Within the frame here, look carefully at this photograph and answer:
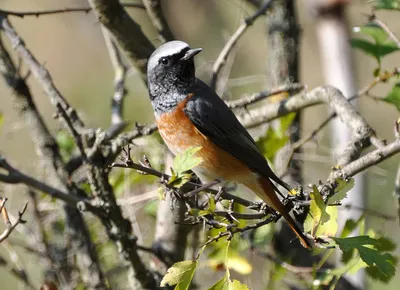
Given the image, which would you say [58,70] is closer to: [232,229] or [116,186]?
[116,186]

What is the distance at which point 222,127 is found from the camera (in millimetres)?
2469

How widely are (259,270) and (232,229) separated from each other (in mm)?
1800

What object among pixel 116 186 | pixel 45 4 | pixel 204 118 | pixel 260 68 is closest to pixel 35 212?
pixel 116 186

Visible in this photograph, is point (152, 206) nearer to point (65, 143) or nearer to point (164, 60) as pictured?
point (65, 143)

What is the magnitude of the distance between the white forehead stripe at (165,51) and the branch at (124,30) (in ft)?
0.22

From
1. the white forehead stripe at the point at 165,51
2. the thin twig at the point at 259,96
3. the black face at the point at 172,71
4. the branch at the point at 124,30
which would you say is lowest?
the thin twig at the point at 259,96

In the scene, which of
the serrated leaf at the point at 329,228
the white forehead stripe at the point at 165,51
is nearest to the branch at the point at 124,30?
the white forehead stripe at the point at 165,51

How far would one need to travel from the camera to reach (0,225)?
4.71 meters

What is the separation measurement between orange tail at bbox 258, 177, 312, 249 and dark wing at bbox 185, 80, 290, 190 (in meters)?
0.09

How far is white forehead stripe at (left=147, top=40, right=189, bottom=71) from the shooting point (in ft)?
8.07

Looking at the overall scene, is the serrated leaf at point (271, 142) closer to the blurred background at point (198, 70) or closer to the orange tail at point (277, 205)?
the orange tail at point (277, 205)

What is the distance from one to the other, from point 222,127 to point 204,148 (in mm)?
108

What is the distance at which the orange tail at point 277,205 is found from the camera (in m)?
1.98

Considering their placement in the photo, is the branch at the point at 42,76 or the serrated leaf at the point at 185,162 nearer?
the serrated leaf at the point at 185,162
